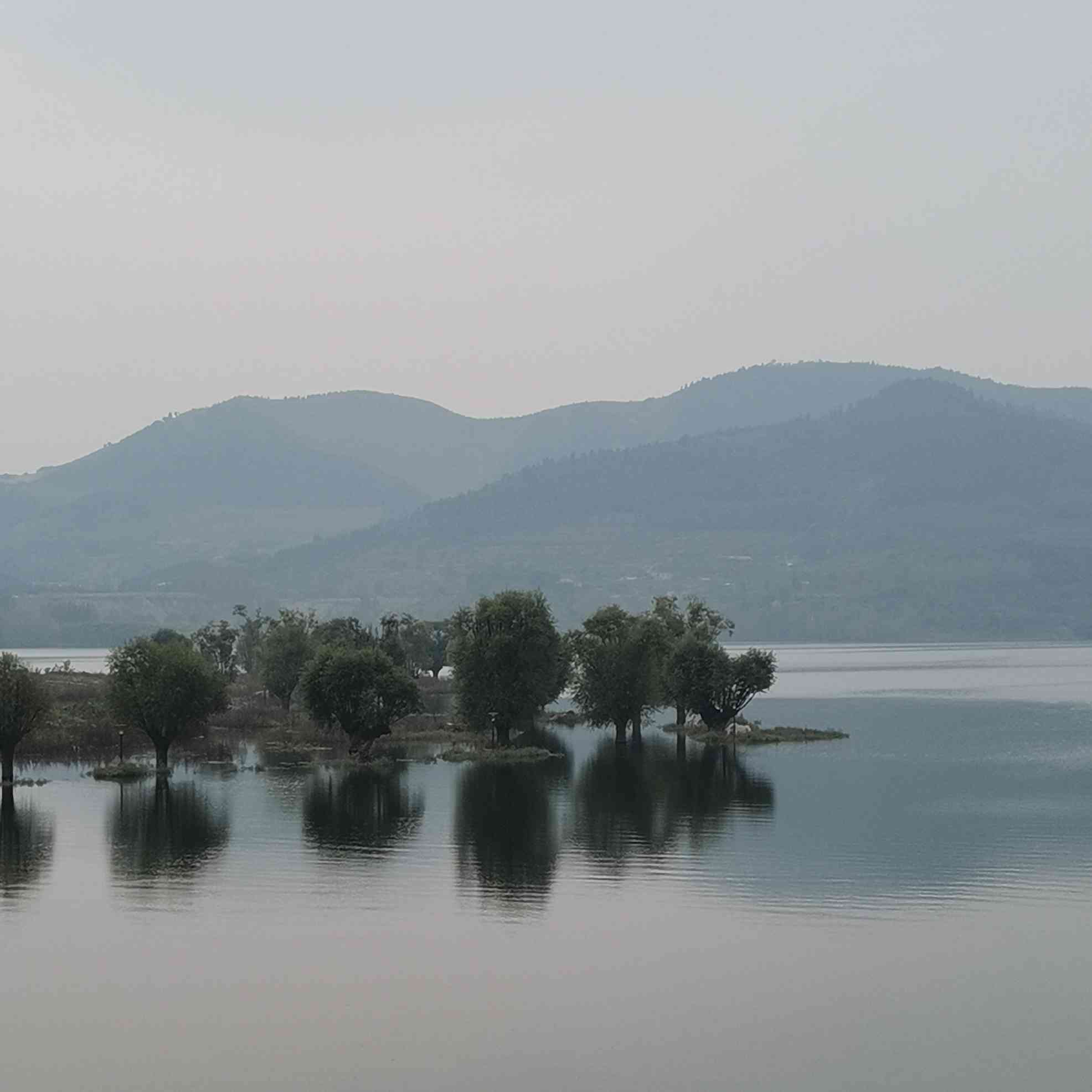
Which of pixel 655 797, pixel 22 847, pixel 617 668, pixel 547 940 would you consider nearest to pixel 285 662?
pixel 617 668

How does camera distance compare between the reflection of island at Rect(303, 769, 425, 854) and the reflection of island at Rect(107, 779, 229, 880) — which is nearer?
the reflection of island at Rect(107, 779, 229, 880)

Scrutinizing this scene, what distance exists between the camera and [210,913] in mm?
55344

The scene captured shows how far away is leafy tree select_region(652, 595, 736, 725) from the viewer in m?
139

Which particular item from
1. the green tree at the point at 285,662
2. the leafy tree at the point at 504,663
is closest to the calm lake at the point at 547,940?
the leafy tree at the point at 504,663

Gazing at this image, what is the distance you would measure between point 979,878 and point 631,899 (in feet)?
47.9

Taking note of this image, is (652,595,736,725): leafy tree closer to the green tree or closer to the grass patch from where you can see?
the green tree

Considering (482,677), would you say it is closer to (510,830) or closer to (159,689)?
(159,689)

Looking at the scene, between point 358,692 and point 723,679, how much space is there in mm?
36583

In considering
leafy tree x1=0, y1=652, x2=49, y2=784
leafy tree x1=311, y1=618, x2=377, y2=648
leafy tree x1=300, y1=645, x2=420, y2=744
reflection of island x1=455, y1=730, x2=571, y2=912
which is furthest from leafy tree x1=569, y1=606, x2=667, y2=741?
leafy tree x1=0, y1=652, x2=49, y2=784

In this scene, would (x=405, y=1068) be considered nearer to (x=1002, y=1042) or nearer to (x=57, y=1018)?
(x=57, y=1018)

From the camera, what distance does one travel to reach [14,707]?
94250 millimetres

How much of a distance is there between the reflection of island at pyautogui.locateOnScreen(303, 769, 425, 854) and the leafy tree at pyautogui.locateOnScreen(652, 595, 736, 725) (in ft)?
127

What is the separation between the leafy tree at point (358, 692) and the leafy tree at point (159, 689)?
10.9 m

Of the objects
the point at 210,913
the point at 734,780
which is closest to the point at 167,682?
the point at 734,780
